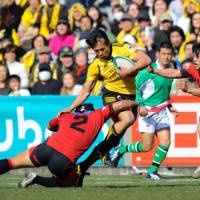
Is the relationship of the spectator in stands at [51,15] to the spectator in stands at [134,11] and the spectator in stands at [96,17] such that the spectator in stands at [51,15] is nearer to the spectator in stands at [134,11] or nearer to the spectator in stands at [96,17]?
the spectator in stands at [96,17]

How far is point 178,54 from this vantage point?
66.7 ft

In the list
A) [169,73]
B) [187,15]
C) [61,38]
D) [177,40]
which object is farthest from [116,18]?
[169,73]

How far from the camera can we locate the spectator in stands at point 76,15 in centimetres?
2261

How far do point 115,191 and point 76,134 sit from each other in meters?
0.85

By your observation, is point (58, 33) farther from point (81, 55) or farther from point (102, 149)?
point (102, 149)

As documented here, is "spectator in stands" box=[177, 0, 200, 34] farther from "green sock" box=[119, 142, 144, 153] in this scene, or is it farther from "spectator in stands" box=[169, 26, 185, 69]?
"green sock" box=[119, 142, 144, 153]

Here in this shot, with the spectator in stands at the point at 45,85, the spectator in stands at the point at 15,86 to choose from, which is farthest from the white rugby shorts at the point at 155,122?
the spectator in stands at the point at 15,86

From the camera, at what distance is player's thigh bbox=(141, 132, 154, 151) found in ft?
51.1

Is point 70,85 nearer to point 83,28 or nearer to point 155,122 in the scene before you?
point 83,28

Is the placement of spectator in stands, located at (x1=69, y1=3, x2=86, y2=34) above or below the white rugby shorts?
above

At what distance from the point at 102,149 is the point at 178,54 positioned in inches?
264

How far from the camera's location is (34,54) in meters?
21.6

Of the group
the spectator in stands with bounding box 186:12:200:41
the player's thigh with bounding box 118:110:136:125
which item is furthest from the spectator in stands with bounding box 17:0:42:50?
the player's thigh with bounding box 118:110:136:125

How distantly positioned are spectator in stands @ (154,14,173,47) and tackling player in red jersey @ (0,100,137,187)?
27.1 ft
